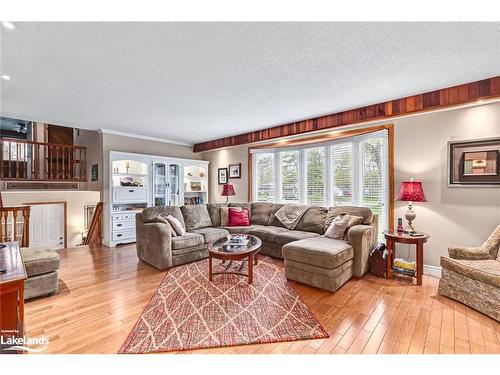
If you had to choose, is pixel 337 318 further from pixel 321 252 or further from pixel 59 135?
pixel 59 135

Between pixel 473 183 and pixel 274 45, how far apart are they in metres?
2.88

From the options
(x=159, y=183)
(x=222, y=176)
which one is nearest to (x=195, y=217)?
(x=159, y=183)

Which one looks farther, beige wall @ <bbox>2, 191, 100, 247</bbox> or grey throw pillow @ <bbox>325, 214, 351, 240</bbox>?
beige wall @ <bbox>2, 191, 100, 247</bbox>

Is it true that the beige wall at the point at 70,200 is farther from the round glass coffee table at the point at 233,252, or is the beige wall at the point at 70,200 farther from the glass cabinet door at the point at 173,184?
the round glass coffee table at the point at 233,252

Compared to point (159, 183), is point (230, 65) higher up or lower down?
higher up

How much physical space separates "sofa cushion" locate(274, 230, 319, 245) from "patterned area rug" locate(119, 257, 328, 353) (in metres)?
0.79

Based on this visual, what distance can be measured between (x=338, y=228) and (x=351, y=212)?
411mm

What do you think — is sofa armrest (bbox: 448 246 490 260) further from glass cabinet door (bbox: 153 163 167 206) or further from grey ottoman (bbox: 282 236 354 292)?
glass cabinet door (bbox: 153 163 167 206)

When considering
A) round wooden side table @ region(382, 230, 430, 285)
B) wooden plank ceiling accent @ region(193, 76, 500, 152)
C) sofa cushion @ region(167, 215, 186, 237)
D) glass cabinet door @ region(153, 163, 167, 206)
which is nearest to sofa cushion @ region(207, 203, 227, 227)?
sofa cushion @ region(167, 215, 186, 237)

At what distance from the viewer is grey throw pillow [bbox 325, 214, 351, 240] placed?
3.29 m

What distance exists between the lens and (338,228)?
3.31 meters

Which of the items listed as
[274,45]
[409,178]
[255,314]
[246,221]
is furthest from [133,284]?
[409,178]

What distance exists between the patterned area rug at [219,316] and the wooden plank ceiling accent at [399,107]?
2.65 meters

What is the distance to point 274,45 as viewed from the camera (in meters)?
1.88
